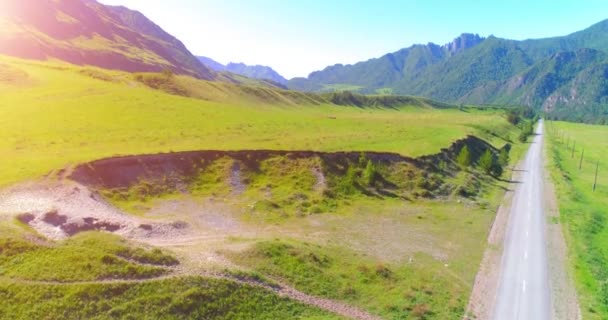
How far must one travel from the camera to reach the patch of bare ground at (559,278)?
36.2 metres

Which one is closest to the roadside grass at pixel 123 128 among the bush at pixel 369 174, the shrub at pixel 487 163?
the bush at pixel 369 174

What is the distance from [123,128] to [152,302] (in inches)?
2341

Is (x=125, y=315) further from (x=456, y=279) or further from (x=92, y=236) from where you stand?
(x=456, y=279)

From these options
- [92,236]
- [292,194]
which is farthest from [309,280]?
[292,194]

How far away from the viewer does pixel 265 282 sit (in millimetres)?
34781

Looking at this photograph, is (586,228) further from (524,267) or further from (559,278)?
(524,267)

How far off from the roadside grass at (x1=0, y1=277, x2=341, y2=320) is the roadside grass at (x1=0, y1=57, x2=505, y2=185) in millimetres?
22814

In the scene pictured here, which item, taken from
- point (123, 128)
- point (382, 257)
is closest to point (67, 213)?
point (382, 257)

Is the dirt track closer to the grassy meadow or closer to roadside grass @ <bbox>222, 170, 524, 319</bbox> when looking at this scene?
the grassy meadow

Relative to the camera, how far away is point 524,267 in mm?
45219

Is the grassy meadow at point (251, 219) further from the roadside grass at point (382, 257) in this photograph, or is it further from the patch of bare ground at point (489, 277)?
the patch of bare ground at point (489, 277)

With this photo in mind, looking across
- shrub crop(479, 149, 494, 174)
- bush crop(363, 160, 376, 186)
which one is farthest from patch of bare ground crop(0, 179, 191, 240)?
shrub crop(479, 149, 494, 174)

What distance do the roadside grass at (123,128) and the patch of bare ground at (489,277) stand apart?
30.6m

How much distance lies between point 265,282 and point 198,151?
37.5m
